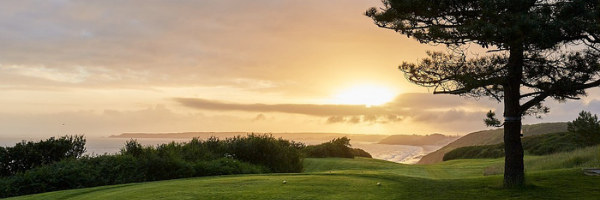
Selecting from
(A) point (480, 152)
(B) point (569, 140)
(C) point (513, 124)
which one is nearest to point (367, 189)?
(C) point (513, 124)

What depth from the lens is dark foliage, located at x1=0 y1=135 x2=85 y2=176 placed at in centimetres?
2389

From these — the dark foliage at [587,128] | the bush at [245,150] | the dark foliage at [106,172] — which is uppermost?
the dark foliage at [587,128]

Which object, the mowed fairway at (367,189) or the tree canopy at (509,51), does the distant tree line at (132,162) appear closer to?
the mowed fairway at (367,189)

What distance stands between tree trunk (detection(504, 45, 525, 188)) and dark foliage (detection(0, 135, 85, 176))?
70.8 ft

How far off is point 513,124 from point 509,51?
2321mm

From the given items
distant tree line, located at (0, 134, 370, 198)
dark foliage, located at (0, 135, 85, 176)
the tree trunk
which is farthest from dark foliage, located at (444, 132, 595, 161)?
dark foliage, located at (0, 135, 85, 176)

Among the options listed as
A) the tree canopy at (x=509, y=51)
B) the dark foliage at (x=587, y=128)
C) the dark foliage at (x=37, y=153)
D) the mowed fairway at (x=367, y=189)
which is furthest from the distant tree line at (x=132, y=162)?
the dark foliage at (x=587, y=128)

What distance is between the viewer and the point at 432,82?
48.1 ft

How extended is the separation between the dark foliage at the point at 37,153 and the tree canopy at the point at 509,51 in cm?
1985

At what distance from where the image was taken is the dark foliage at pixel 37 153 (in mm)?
23891

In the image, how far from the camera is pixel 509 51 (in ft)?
45.4

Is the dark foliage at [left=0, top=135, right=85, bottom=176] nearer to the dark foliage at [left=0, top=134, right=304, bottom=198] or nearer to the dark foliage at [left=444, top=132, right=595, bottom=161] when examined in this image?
the dark foliage at [left=0, top=134, right=304, bottom=198]

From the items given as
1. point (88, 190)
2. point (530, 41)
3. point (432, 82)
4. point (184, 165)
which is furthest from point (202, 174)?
point (530, 41)

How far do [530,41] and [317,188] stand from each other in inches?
302
